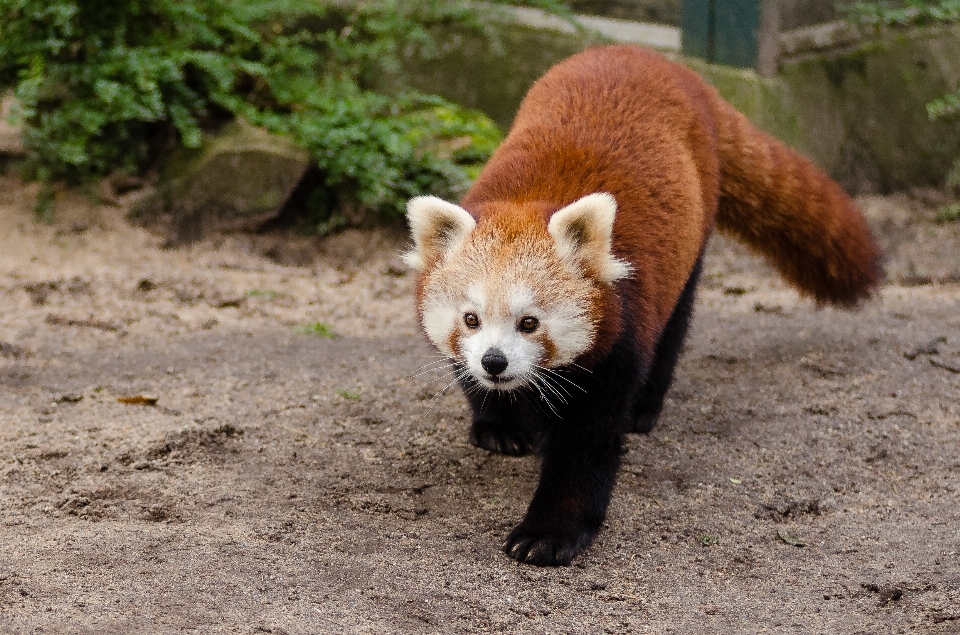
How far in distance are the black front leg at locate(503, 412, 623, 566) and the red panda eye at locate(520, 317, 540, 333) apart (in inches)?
16.9

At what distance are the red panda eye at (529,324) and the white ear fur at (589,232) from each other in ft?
0.74

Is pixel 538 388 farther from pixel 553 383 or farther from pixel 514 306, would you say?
pixel 514 306

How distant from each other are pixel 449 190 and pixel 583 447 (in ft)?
10.8

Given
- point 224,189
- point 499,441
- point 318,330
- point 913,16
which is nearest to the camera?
point 499,441

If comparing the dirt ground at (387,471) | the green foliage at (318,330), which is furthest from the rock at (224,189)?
the green foliage at (318,330)

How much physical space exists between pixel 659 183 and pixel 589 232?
0.64 m

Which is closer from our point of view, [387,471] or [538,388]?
[538,388]

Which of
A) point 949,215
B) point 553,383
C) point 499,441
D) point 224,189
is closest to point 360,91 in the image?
point 224,189

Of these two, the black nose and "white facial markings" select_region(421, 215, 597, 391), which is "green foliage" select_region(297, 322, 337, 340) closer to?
"white facial markings" select_region(421, 215, 597, 391)

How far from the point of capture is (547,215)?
10.3 ft

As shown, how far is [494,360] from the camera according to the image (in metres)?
2.94

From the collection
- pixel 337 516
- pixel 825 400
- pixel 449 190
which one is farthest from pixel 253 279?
pixel 825 400

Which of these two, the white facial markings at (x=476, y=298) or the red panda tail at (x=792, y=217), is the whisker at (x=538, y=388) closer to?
the white facial markings at (x=476, y=298)

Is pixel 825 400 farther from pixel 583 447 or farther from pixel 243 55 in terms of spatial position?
pixel 243 55
